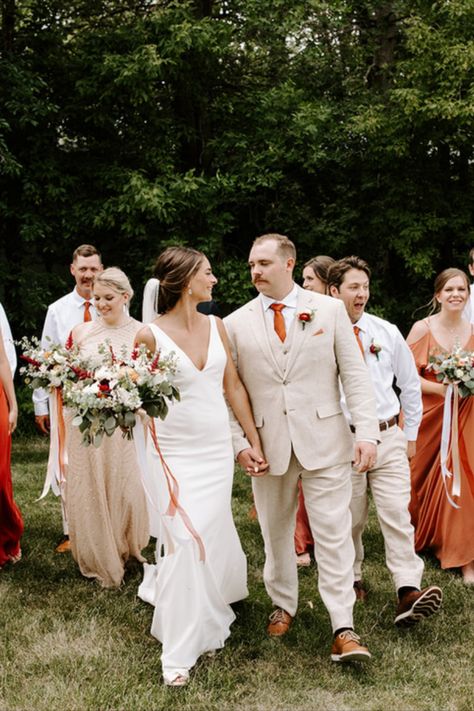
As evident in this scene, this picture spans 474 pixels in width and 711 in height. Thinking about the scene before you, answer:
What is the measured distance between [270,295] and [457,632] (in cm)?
238

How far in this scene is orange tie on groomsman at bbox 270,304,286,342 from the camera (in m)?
4.80

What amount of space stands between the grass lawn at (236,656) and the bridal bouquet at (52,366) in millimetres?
1530

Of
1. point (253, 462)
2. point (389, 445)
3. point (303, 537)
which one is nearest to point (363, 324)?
point (389, 445)

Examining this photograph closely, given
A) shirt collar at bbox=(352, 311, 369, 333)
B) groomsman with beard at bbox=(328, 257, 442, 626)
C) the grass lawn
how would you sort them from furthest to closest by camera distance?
shirt collar at bbox=(352, 311, 369, 333), groomsman with beard at bbox=(328, 257, 442, 626), the grass lawn

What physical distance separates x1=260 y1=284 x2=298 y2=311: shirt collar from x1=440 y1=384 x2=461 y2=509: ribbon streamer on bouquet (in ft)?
6.53

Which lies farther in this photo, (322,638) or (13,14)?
(13,14)

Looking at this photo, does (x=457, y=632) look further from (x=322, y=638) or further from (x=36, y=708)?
(x=36, y=708)

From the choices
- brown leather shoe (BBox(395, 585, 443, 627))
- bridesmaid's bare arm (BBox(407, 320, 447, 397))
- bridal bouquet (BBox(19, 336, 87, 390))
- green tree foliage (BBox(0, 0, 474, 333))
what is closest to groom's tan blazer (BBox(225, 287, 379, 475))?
brown leather shoe (BBox(395, 585, 443, 627))

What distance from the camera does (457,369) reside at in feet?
19.7

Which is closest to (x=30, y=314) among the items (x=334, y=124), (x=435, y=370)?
(x=334, y=124)

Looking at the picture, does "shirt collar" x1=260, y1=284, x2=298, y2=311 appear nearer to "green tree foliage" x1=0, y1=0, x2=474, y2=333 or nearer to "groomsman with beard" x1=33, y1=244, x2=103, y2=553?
"groomsman with beard" x1=33, y1=244, x2=103, y2=553

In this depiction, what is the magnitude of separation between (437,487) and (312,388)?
Answer: 97.1 inches

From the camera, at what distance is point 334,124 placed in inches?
528

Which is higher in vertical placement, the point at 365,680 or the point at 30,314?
the point at 30,314
